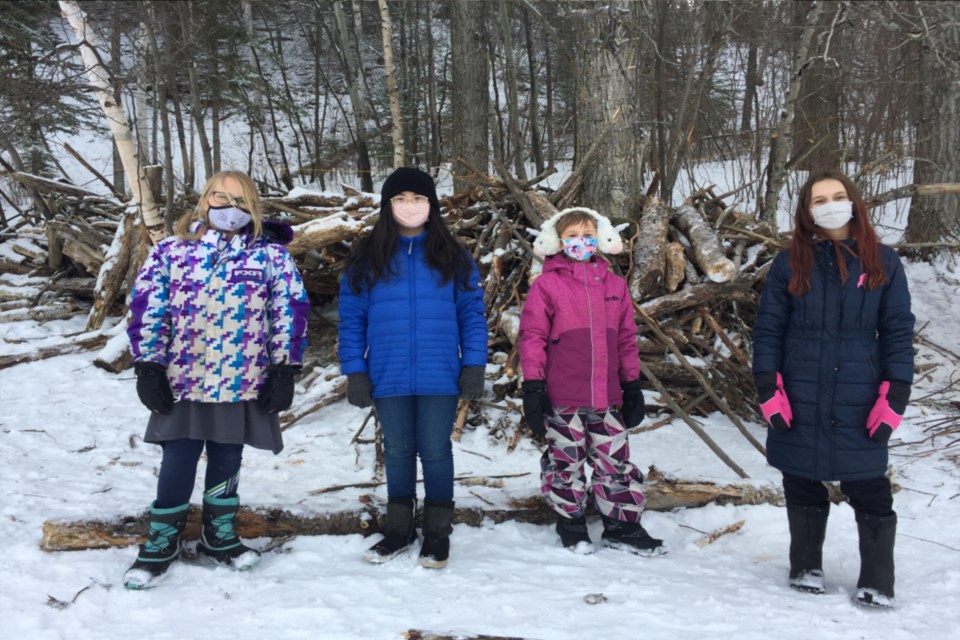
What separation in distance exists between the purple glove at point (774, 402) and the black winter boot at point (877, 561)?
52cm

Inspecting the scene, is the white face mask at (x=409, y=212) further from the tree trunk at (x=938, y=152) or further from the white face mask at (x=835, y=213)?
the tree trunk at (x=938, y=152)

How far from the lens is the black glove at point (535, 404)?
3.10m

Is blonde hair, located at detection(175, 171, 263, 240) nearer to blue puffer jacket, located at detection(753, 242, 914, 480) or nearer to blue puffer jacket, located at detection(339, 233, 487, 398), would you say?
blue puffer jacket, located at detection(339, 233, 487, 398)

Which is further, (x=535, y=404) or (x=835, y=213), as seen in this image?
(x=535, y=404)

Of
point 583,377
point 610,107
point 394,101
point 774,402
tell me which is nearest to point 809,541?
point 774,402

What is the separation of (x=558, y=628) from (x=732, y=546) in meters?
1.35

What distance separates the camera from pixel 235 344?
2.89 meters

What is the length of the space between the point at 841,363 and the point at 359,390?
6.86 feet

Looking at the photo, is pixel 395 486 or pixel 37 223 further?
pixel 37 223

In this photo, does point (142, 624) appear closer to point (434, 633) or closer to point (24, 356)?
point (434, 633)

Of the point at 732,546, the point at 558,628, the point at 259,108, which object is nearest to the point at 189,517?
the point at 558,628

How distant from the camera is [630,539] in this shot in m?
3.26

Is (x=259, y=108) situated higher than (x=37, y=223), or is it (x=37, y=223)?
(x=259, y=108)

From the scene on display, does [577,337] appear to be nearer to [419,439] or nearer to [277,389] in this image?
[419,439]
